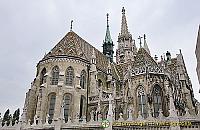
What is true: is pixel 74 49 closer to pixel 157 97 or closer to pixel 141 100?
pixel 141 100

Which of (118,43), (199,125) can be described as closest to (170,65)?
(118,43)

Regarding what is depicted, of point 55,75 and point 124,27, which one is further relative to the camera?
point 124,27

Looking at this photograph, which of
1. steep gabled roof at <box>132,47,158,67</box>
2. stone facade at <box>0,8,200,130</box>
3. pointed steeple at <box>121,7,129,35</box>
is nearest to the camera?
stone facade at <box>0,8,200,130</box>

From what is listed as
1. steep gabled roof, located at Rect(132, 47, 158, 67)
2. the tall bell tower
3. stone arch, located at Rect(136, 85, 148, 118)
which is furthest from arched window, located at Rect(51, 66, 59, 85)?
the tall bell tower

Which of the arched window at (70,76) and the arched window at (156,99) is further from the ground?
the arched window at (70,76)

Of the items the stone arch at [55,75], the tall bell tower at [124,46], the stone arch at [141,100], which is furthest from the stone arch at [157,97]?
the tall bell tower at [124,46]

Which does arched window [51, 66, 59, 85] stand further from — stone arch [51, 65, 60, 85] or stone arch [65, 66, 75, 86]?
stone arch [65, 66, 75, 86]

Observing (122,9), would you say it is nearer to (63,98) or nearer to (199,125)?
(63,98)

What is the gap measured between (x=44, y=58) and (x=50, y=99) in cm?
543

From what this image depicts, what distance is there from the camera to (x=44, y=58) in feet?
94.6

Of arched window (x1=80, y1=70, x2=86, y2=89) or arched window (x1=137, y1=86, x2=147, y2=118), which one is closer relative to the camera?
arched window (x1=137, y1=86, x2=147, y2=118)

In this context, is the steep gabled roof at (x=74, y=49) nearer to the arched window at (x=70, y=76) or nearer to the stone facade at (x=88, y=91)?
the stone facade at (x=88, y=91)

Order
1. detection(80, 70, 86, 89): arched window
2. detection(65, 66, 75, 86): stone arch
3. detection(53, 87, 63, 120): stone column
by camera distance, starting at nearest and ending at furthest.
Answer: detection(53, 87, 63, 120): stone column < detection(65, 66, 75, 86): stone arch < detection(80, 70, 86, 89): arched window

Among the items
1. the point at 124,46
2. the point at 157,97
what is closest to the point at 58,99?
the point at 157,97
